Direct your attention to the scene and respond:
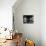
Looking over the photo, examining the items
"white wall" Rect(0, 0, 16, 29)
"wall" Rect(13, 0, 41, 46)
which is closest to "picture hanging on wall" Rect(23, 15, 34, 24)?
"wall" Rect(13, 0, 41, 46)

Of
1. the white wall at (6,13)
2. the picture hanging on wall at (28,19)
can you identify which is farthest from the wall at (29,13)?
the white wall at (6,13)

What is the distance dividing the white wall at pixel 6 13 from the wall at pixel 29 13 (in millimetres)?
1159

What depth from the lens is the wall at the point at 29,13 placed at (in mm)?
5090

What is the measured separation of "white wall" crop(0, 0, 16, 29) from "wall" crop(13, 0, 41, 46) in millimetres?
1159

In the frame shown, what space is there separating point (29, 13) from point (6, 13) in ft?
4.95

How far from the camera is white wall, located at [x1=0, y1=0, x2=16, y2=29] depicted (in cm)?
384

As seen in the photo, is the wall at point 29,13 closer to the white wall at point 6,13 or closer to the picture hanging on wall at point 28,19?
the picture hanging on wall at point 28,19

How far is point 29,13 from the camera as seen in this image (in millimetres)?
5094

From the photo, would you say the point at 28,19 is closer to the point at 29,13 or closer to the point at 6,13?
the point at 29,13

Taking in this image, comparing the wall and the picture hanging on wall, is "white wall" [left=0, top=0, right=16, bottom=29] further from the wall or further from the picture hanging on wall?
the picture hanging on wall

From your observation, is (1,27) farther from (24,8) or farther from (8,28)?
(24,8)

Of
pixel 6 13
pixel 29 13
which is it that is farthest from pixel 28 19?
pixel 6 13

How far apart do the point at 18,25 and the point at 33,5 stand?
1193 millimetres

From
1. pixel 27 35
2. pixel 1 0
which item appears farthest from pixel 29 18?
pixel 1 0
